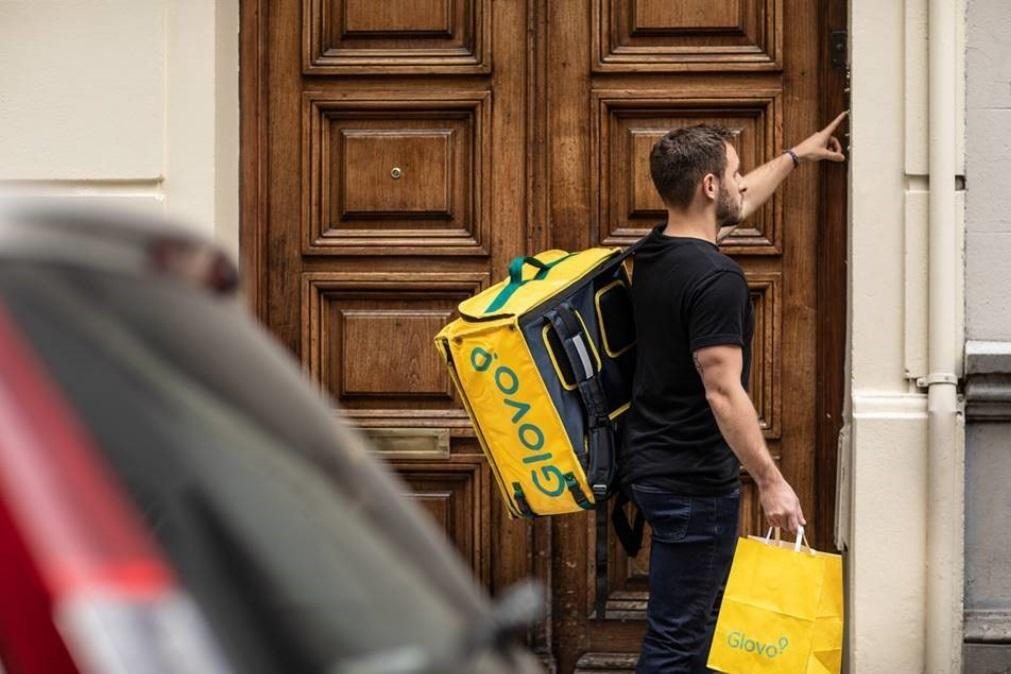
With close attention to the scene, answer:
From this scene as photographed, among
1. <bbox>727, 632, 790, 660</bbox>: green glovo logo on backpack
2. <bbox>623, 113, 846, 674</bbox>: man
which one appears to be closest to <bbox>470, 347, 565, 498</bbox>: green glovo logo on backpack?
<bbox>623, 113, 846, 674</bbox>: man

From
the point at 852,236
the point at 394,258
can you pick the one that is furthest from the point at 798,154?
the point at 394,258

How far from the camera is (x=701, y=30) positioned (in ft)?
20.3

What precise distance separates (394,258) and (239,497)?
470cm

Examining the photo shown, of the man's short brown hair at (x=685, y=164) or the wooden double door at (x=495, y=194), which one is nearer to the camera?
the man's short brown hair at (x=685, y=164)

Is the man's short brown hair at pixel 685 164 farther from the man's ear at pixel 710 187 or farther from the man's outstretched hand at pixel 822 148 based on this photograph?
the man's outstretched hand at pixel 822 148

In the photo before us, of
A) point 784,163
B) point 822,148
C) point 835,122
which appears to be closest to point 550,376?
point 784,163

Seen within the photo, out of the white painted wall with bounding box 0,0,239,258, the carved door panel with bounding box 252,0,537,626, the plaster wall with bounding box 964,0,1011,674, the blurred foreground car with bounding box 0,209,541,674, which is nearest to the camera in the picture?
the blurred foreground car with bounding box 0,209,541,674

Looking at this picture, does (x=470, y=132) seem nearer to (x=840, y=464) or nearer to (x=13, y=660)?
(x=840, y=464)

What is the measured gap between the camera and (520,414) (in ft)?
15.6

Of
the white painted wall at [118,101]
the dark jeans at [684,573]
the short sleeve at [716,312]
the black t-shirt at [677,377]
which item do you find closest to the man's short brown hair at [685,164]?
the black t-shirt at [677,377]

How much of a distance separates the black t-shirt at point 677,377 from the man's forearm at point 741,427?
0.11 meters

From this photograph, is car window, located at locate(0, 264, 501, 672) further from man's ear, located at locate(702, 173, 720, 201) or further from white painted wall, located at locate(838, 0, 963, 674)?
white painted wall, located at locate(838, 0, 963, 674)

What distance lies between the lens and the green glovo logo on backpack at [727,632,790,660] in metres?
4.60

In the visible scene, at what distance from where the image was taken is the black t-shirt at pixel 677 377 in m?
4.61
